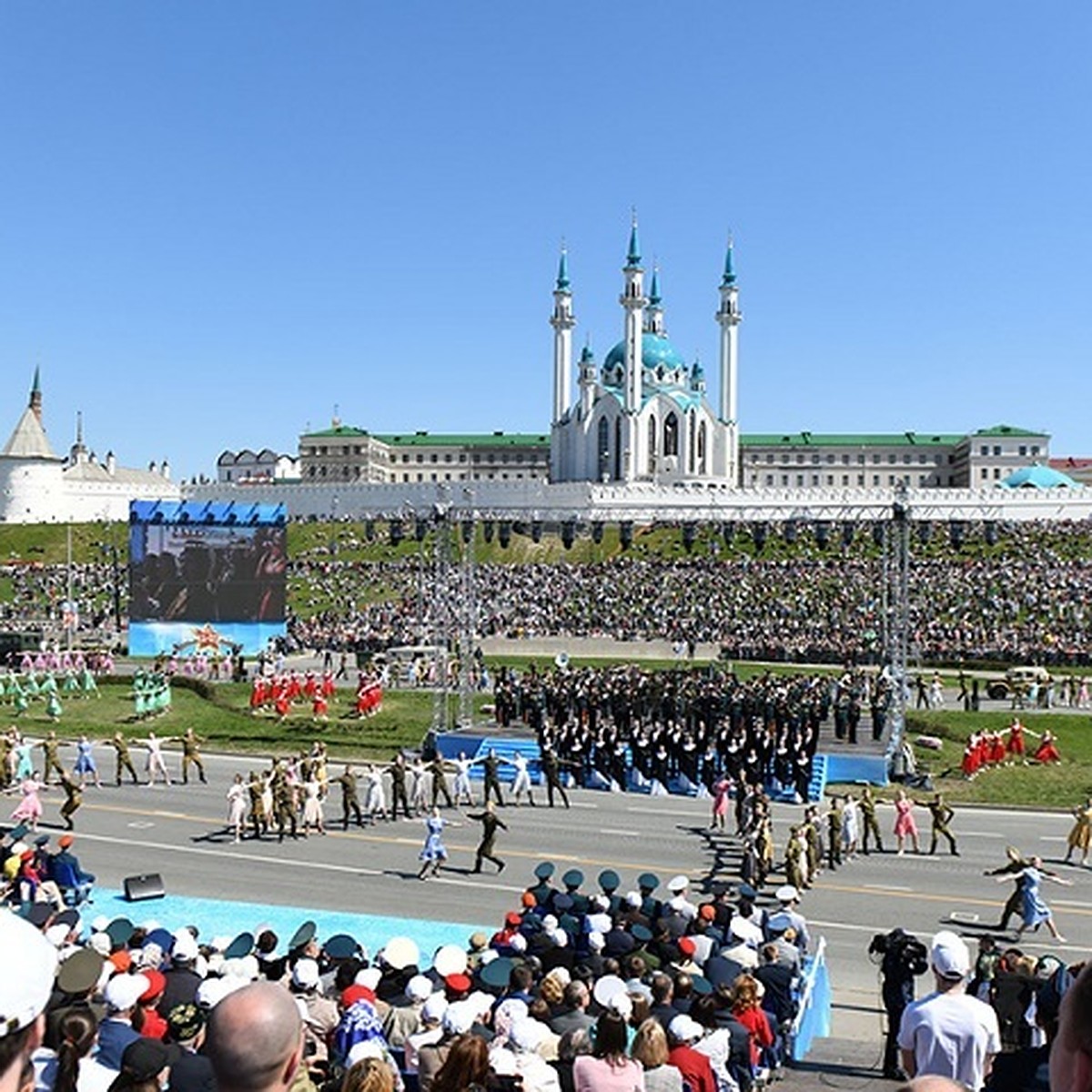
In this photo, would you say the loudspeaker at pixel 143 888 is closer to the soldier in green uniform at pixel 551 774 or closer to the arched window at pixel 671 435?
the soldier in green uniform at pixel 551 774

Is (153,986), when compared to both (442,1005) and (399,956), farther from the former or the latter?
(442,1005)

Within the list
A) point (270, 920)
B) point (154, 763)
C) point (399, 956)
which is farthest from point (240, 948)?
point (154, 763)

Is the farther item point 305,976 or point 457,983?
point 305,976

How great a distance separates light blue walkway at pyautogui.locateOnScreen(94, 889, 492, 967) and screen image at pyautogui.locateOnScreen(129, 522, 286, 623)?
34.0 m

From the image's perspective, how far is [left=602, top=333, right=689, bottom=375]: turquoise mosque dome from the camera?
124562 mm

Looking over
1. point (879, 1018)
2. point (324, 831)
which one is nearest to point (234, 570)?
point (324, 831)

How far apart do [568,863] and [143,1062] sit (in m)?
13.6

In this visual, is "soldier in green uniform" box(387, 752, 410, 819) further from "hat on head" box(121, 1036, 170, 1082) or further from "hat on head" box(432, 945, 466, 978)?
"hat on head" box(121, 1036, 170, 1082)

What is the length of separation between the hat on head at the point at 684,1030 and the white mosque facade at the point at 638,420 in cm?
10509

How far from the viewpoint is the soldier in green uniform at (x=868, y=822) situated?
19.3m

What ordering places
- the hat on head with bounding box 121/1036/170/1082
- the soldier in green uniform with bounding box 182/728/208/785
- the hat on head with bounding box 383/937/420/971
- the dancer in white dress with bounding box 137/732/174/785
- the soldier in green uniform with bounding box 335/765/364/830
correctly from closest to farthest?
the hat on head with bounding box 121/1036/170/1082, the hat on head with bounding box 383/937/420/971, the soldier in green uniform with bounding box 335/765/364/830, the dancer in white dress with bounding box 137/732/174/785, the soldier in green uniform with bounding box 182/728/208/785

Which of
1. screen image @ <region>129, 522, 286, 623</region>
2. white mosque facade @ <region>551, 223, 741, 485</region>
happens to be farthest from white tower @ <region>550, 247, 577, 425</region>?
screen image @ <region>129, 522, 286, 623</region>

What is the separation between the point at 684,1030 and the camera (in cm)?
748

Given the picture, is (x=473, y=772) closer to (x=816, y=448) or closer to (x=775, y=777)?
(x=775, y=777)
